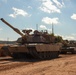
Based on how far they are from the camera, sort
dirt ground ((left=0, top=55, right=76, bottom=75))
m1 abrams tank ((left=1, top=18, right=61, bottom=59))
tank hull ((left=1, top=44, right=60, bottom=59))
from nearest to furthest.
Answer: dirt ground ((left=0, top=55, right=76, bottom=75))
tank hull ((left=1, top=44, right=60, bottom=59))
m1 abrams tank ((left=1, top=18, right=61, bottom=59))

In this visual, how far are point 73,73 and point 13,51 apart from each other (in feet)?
36.4

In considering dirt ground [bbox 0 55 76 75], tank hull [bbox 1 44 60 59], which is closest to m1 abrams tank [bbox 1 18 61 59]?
tank hull [bbox 1 44 60 59]

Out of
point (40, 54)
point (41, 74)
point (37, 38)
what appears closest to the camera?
point (41, 74)

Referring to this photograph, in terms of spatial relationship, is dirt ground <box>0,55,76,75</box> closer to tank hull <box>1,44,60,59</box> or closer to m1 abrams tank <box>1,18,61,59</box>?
tank hull <box>1,44,60,59</box>

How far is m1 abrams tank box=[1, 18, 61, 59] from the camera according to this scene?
21.1 meters

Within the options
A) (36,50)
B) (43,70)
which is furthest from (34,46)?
(43,70)

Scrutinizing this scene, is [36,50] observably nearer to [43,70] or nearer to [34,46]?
[34,46]

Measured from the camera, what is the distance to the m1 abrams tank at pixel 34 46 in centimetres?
2114

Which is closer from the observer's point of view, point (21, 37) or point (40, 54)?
point (40, 54)

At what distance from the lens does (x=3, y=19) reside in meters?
22.3

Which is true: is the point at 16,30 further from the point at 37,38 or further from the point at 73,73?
the point at 73,73

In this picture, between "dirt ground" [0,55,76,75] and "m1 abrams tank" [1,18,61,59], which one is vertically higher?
"m1 abrams tank" [1,18,61,59]

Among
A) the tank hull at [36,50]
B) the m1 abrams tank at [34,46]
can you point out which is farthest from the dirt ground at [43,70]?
the m1 abrams tank at [34,46]

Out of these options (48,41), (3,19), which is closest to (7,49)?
(3,19)
